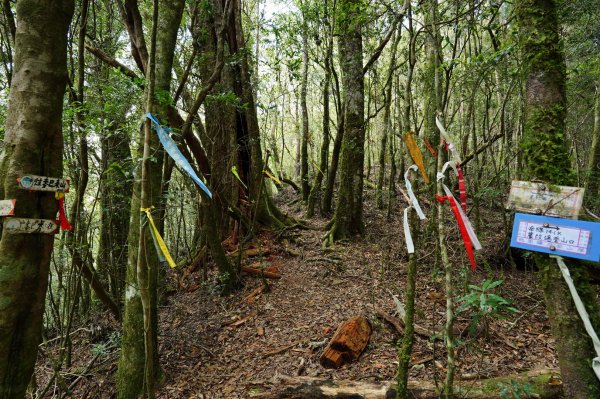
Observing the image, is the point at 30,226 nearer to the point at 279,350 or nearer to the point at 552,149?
the point at 279,350

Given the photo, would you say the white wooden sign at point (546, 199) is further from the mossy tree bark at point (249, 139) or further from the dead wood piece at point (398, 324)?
the mossy tree bark at point (249, 139)

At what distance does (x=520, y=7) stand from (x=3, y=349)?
4429 millimetres

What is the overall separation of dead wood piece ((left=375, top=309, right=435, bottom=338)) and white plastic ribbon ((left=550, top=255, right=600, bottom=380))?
2.21 metres

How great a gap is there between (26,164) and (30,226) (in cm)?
42

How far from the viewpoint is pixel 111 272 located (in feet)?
22.1

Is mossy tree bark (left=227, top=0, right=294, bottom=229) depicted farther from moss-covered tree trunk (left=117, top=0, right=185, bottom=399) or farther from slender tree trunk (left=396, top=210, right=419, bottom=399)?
slender tree trunk (left=396, top=210, right=419, bottom=399)

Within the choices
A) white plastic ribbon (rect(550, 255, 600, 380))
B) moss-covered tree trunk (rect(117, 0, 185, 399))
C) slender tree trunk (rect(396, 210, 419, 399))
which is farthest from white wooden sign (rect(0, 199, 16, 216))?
white plastic ribbon (rect(550, 255, 600, 380))

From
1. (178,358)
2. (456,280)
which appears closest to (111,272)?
(178,358)

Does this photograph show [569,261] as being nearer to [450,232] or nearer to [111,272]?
[450,232]

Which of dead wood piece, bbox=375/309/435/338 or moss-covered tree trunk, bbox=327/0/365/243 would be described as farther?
moss-covered tree trunk, bbox=327/0/365/243

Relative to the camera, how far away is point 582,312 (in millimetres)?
2100

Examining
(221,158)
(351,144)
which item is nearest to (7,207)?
(221,158)

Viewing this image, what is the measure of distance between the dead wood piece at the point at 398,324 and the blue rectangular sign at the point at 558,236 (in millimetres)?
2392

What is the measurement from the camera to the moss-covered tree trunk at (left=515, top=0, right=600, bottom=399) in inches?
84.9
